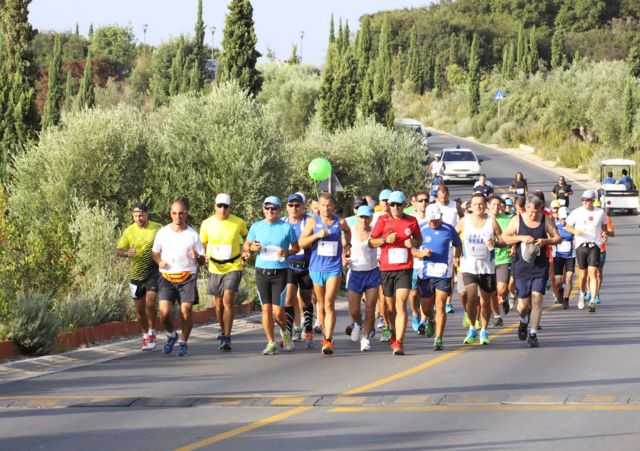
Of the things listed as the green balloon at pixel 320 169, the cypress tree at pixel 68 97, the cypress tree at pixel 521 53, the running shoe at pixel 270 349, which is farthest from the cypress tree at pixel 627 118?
the running shoe at pixel 270 349

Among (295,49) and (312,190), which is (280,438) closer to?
(312,190)

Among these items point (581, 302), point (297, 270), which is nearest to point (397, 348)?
point (297, 270)

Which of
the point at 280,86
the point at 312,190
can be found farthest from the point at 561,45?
the point at 312,190

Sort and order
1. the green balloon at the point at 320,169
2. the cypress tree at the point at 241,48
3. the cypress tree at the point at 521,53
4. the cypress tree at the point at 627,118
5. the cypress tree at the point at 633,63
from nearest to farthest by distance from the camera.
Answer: the green balloon at the point at 320,169 → the cypress tree at the point at 241,48 → the cypress tree at the point at 627,118 → the cypress tree at the point at 633,63 → the cypress tree at the point at 521,53

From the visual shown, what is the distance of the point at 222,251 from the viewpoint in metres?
16.2

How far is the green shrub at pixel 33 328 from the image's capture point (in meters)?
15.4

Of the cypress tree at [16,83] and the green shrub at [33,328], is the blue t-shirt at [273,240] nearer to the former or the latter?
the green shrub at [33,328]

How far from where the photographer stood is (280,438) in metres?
10.2

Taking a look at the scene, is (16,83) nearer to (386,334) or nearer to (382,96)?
(382,96)

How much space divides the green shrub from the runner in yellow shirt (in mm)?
1128

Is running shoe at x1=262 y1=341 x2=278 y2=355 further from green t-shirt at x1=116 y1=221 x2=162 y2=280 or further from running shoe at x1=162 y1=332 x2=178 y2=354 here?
green t-shirt at x1=116 y1=221 x2=162 y2=280

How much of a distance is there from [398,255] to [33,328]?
4.40 metres

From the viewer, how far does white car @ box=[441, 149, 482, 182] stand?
57406 millimetres

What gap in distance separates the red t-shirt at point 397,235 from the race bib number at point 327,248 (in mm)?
503
